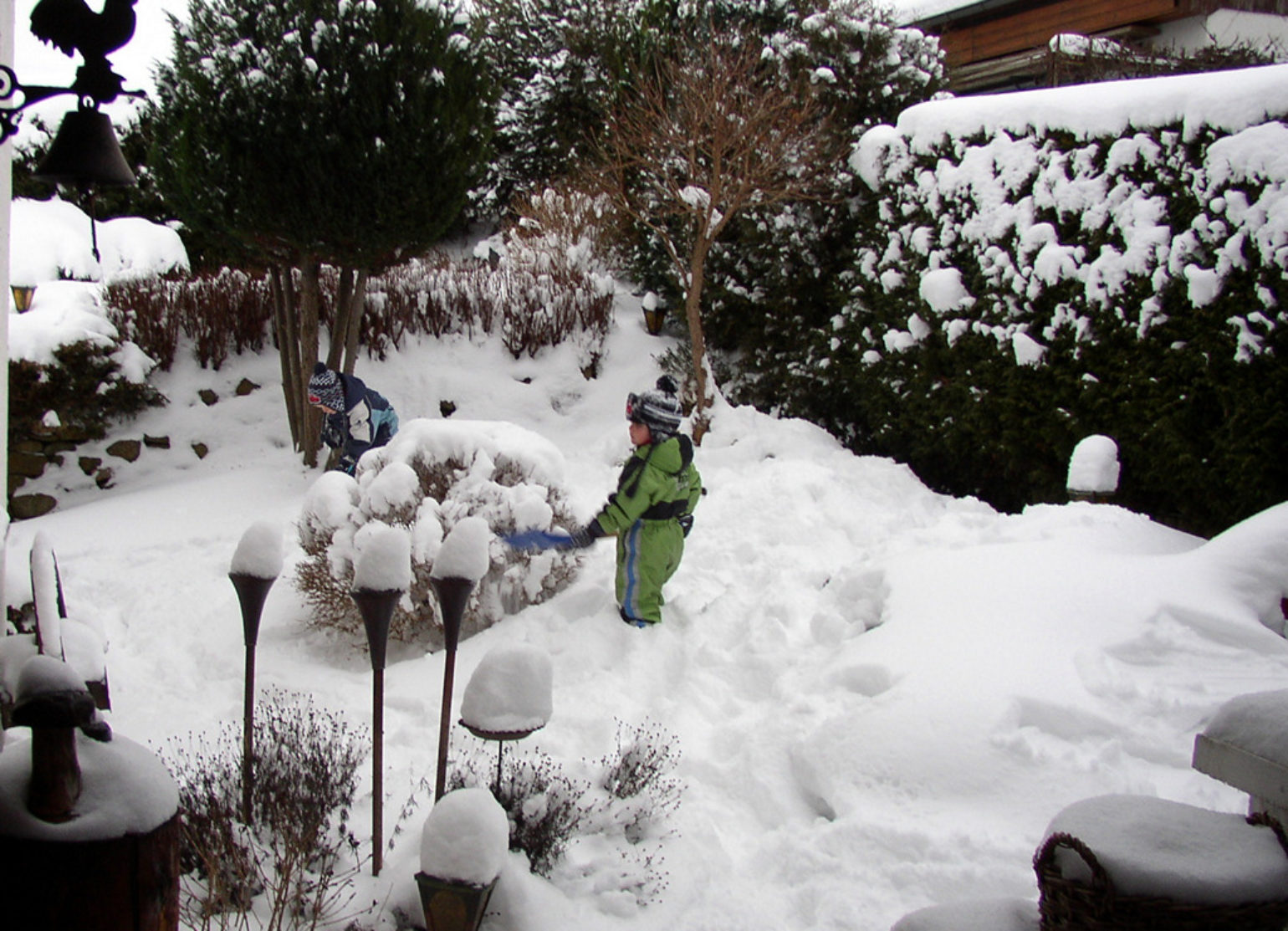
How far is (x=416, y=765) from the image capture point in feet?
10.3

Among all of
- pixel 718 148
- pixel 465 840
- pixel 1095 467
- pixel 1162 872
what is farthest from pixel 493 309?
pixel 1162 872

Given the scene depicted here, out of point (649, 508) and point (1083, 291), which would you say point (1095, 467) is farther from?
point (649, 508)

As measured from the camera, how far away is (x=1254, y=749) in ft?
5.70

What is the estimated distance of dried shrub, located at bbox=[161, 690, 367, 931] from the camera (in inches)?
81.0

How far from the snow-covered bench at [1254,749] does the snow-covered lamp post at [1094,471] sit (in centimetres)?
361

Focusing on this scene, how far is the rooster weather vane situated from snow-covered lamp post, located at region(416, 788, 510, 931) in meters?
2.38

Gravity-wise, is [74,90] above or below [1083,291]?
above

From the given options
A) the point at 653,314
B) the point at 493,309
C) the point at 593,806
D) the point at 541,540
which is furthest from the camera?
the point at 653,314

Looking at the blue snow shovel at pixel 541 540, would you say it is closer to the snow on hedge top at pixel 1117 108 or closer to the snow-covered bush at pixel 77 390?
the snow on hedge top at pixel 1117 108

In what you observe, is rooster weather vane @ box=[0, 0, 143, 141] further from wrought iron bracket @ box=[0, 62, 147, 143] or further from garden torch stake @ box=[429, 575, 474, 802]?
garden torch stake @ box=[429, 575, 474, 802]

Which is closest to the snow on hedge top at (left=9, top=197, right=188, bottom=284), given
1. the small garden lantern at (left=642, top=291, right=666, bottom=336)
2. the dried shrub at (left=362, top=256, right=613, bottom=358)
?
the dried shrub at (left=362, top=256, right=613, bottom=358)

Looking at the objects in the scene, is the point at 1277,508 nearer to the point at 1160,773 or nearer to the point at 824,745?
the point at 1160,773

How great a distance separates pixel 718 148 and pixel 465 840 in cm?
654

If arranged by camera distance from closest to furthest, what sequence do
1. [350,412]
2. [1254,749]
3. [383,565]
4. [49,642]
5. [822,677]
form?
[1254,749]
[383,565]
[49,642]
[822,677]
[350,412]
